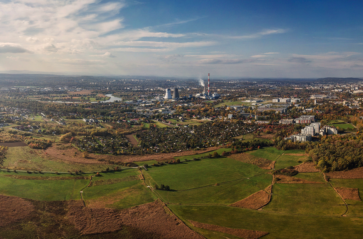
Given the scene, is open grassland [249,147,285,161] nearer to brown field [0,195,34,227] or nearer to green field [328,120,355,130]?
green field [328,120,355,130]

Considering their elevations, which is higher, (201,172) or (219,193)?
(201,172)

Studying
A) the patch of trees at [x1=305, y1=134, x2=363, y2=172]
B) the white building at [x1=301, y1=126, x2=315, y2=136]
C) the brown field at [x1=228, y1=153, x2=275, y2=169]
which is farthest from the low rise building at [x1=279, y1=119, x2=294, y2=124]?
the brown field at [x1=228, y1=153, x2=275, y2=169]

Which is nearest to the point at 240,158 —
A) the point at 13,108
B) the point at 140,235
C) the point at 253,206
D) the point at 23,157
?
the point at 253,206

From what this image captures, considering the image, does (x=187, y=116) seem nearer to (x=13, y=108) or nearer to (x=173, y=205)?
(x=173, y=205)

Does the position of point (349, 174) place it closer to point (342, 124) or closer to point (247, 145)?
point (247, 145)

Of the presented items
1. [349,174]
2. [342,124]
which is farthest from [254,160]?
[342,124]

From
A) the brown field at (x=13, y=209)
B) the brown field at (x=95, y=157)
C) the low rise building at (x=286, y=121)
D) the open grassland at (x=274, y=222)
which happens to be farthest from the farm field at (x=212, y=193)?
the low rise building at (x=286, y=121)

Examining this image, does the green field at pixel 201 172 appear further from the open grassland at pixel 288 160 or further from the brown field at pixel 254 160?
the open grassland at pixel 288 160
